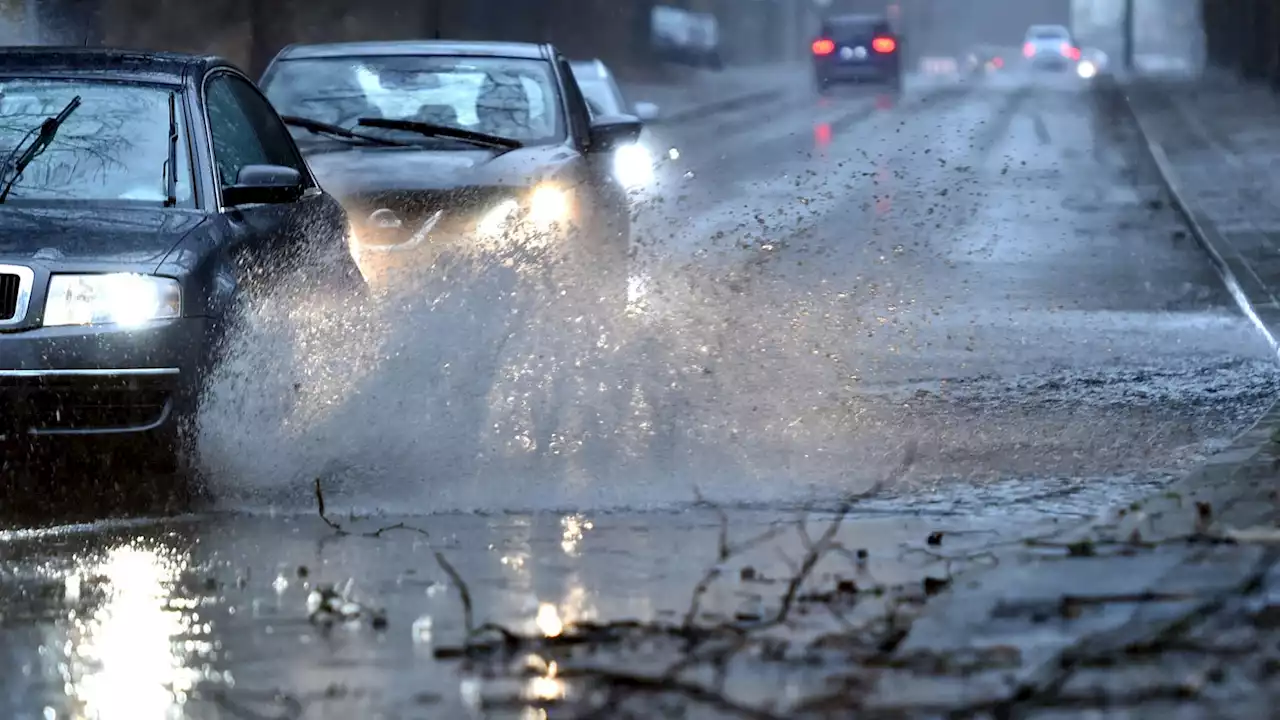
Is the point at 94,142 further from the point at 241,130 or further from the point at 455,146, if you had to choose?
the point at 455,146

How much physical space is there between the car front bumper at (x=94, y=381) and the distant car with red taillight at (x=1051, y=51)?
216 feet

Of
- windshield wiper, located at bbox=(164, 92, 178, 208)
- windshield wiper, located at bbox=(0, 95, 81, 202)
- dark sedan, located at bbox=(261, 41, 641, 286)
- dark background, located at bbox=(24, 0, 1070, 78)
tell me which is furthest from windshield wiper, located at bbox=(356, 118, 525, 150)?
windshield wiper, located at bbox=(0, 95, 81, 202)

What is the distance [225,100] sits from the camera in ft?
26.8

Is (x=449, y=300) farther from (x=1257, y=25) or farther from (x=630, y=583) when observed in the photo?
(x=1257, y=25)

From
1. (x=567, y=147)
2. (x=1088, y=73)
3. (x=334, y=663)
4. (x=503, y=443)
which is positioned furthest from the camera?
(x=1088, y=73)

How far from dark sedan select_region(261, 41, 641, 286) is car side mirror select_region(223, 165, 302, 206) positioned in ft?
4.89

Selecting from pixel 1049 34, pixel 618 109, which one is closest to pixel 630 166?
pixel 618 109

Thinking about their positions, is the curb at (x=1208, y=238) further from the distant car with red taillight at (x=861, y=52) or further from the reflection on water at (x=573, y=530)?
the distant car with red taillight at (x=861, y=52)

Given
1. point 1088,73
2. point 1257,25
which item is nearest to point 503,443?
point 1257,25

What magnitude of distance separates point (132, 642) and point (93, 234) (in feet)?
7.01

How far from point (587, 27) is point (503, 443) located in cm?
4735

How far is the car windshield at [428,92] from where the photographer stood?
10.9 m

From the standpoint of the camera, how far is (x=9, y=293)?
667cm

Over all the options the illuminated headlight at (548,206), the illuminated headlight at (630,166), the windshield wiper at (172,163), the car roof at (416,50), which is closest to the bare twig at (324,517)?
the windshield wiper at (172,163)
